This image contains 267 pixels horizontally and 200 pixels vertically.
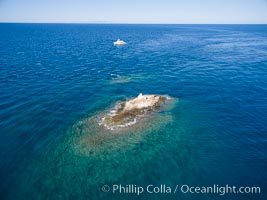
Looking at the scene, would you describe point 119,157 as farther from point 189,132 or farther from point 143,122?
point 189,132

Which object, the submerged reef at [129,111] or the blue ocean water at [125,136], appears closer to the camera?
→ the blue ocean water at [125,136]

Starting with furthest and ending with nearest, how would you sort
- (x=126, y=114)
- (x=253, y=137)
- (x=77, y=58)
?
(x=77, y=58)
(x=126, y=114)
(x=253, y=137)

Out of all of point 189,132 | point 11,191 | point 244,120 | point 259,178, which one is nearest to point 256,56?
point 244,120

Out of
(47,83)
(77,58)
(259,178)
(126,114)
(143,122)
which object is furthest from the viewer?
(77,58)

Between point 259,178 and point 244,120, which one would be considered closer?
point 259,178

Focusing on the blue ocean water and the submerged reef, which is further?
the submerged reef

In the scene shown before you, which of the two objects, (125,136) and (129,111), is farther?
(129,111)

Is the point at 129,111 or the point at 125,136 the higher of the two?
the point at 129,111
